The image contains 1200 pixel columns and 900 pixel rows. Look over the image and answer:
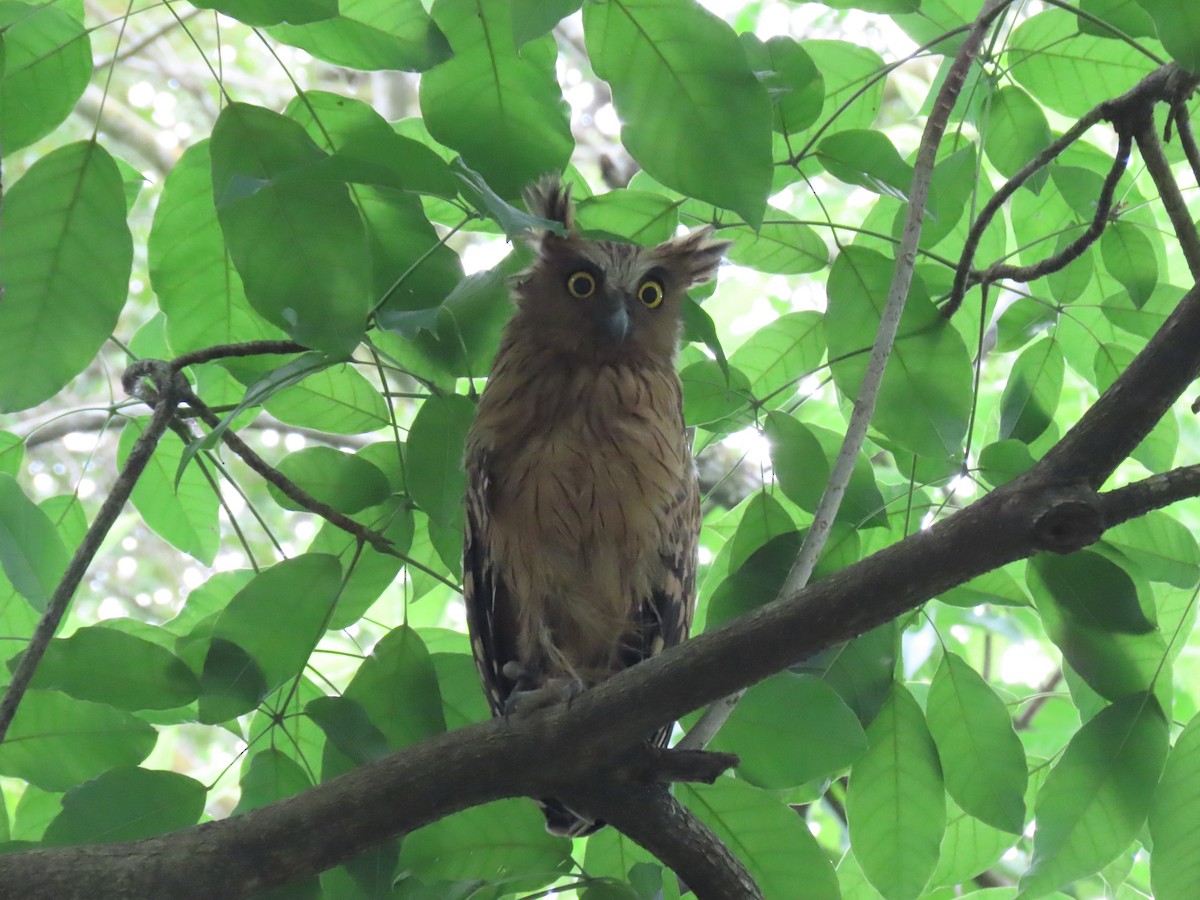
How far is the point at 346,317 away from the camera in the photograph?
1704mm

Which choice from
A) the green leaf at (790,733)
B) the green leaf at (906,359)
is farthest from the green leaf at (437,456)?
the green leaf at (906,359)

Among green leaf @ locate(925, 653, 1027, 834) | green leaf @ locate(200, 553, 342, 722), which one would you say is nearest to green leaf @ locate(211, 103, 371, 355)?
green leaf @ locate(200, 553, 342, 722)

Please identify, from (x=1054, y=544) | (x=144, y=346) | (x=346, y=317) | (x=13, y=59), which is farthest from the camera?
(x=144, y=346)

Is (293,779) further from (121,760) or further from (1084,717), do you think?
(1084,717)

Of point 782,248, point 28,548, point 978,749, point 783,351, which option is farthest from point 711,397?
point 28,548

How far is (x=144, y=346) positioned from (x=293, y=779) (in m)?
1.06

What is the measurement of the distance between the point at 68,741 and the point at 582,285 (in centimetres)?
163

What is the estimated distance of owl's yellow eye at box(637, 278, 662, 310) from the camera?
3.03 meters

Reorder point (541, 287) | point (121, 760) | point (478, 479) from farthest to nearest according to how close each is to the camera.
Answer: point (541, 287)
point (478, 479)
point (121, 760)

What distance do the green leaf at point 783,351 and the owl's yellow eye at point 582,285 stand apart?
623 millimetres

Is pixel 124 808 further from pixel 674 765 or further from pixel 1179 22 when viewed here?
pixel 1179 22

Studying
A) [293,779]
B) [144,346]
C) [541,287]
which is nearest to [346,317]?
[293,779]

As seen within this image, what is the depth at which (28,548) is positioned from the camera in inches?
77.5

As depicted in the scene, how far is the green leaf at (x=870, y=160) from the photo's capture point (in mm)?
2041
